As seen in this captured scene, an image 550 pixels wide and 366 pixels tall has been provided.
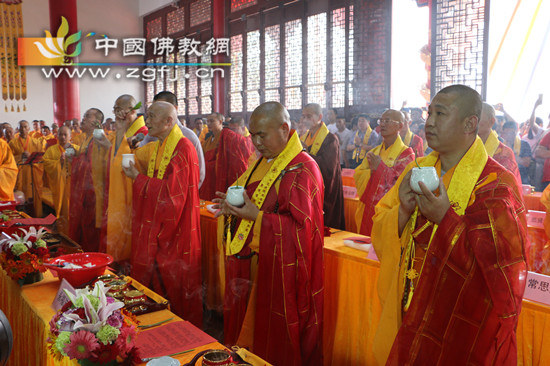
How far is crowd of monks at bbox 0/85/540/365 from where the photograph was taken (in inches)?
60.7

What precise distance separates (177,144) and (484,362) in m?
2.34

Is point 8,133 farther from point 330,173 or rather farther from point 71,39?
point 330,173

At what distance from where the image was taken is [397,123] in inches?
160

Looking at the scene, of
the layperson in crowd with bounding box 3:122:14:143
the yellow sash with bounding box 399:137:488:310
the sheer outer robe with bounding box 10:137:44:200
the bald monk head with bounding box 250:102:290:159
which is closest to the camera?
the yellow sash with bounding box 399:137:488:310

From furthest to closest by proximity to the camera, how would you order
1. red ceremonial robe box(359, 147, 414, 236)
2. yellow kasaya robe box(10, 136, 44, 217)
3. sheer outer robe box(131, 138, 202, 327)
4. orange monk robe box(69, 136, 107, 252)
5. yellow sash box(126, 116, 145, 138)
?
yellow kasaya robe box(10, 136, 44, 217), orange monk robe box(69, 136, 107, 252), red ceremonial robe box(359, 147, 414, 236), yellow sash box(126, 116, 145, 138), sheer outer robe box(131, 138, 202, 327)

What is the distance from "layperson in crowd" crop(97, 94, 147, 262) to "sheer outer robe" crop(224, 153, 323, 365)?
1.83 metres

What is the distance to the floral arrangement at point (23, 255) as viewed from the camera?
85.7 inches

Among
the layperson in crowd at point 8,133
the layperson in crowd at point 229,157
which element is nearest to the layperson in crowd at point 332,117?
the layperson in crowd at point 229,157

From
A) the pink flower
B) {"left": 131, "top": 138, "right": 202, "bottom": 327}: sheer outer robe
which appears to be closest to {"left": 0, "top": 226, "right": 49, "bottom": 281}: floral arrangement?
{"left": 131, "top": 138, "right": 202, "bottom": 327}: sheer outer robe

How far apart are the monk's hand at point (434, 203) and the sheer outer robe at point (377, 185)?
2.47 m

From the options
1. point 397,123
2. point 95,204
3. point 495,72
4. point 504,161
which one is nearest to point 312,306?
point 504,161

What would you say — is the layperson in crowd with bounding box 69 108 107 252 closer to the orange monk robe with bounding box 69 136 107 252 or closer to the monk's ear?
the orange monk robe with bounding box 69 136 107 252

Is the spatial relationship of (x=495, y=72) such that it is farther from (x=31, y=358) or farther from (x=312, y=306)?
(x=31, y=358)

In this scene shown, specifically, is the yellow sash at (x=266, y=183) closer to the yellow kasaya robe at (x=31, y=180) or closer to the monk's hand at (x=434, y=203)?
the monk's hand at (x=434, y=203)
